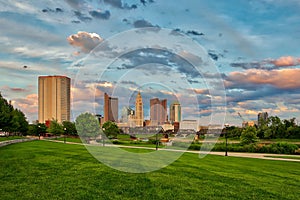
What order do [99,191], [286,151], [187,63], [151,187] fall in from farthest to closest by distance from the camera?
1. [286,151]
2. [187,63]
3. [151,187]
4. [99,191]

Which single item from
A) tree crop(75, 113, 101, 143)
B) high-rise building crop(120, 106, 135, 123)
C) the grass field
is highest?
high-rise building crop(120, 106, 135, 123)

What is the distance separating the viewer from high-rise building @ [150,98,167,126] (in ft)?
77.8

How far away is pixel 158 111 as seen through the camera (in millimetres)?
→ 24984

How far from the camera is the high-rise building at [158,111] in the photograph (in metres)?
23.7

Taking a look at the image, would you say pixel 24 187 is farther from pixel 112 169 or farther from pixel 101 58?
pixel 101 58

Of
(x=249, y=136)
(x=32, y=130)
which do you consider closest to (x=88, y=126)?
(x=249, y=136)

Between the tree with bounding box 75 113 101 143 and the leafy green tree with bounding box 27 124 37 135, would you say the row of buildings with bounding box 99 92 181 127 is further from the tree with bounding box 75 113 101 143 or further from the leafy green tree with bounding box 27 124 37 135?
the leafy green tree with bounding box 27 124 37 135

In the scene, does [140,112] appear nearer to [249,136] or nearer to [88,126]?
[249,136]

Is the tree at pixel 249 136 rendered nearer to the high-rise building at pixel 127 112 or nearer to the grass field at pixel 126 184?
the high-rise building at pixel 127 112

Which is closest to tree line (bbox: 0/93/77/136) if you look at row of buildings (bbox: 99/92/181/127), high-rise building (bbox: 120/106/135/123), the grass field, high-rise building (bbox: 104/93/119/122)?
row of buildings (bbox: 99/92/181/127)

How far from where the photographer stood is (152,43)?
16.6 metres

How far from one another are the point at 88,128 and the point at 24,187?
42050 mm

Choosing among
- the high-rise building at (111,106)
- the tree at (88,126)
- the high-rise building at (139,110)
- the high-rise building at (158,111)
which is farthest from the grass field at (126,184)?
the tree at (88,126)

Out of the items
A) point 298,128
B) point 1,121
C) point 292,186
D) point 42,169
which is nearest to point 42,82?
point 1,121
